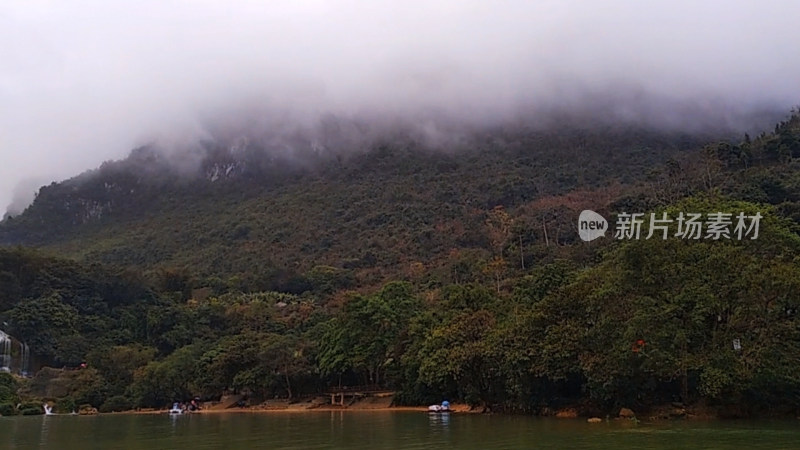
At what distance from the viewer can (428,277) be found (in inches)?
3371

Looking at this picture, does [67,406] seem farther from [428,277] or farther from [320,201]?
[320,201]

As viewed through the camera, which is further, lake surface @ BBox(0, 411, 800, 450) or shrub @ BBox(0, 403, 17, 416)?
shrub @ BBox(0, 403, 17, 416)

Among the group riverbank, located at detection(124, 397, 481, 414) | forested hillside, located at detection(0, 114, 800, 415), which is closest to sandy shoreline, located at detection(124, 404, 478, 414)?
riverbank, located at detection(124, 397, 481, 414)

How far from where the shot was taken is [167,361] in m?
64.2

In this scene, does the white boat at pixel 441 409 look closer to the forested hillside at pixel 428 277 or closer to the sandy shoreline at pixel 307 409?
the forested hillside at pixel 428 277

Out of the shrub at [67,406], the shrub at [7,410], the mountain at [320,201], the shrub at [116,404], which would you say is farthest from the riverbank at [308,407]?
the mountain at [320,201]

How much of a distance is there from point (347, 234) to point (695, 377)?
88021mm

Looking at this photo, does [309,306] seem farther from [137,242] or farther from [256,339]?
[137,242]

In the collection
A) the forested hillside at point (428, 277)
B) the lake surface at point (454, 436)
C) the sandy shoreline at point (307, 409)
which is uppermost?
the forested hillside at point (428, 277)

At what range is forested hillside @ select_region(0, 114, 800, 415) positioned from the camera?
1114 inches

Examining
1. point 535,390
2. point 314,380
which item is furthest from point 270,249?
point 535,390

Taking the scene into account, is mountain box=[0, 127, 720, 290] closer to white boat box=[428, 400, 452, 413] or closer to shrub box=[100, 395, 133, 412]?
shrub box=[100, 395, 133, 412]

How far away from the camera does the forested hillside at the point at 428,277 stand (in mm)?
28297

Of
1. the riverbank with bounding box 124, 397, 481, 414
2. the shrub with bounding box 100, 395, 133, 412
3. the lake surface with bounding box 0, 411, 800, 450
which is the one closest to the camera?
the lake surface with bounding box 0, 411, 800, 450
